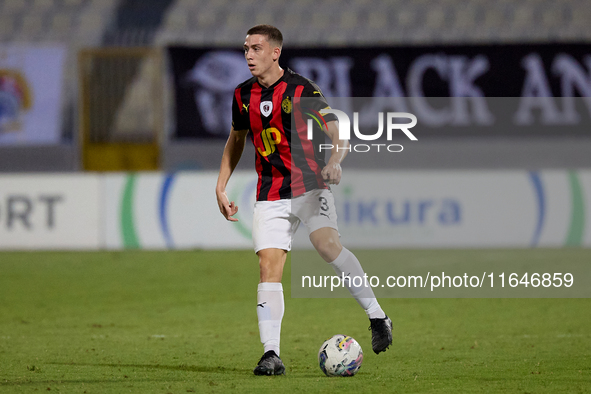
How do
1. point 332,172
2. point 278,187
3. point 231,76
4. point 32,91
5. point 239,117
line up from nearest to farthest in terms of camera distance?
point 332,172
point 278,187
point 239,117
point 231,76
point 32,91

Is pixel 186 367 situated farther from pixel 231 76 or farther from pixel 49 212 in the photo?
pixel 231 76

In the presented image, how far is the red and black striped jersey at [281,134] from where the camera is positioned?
14.8 feet

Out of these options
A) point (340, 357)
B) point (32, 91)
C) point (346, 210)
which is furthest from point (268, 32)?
point (32, 91)

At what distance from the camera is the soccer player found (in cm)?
444

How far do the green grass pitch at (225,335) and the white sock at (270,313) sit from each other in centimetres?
19

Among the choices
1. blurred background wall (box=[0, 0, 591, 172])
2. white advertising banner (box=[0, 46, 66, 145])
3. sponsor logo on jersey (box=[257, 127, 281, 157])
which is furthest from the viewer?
white advertising banner (box=[0, 46, 66, 145])

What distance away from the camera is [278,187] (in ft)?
14.9

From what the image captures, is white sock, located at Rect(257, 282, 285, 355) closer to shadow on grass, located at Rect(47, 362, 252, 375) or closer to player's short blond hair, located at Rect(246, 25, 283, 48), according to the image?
shadow on grass, located at Rect(47, 362, 252, 375)

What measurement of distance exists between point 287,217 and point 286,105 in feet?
1.94

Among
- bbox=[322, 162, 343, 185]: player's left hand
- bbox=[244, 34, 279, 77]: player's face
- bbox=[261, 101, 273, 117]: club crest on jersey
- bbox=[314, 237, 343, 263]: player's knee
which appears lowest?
bbox=[314, 237, 343, 263]: player's knee

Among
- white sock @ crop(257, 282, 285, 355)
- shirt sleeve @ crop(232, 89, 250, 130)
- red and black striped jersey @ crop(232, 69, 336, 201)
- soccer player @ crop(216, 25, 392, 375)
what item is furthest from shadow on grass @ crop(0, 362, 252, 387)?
shirt sleeve @ crop(232, 89, 250, 130)

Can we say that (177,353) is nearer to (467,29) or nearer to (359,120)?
(359,120)

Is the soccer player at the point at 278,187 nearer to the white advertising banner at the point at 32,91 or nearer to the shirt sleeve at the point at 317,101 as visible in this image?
the shirt sleeve at the point at 317,101

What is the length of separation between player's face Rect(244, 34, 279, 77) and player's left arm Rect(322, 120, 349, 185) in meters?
0.45
